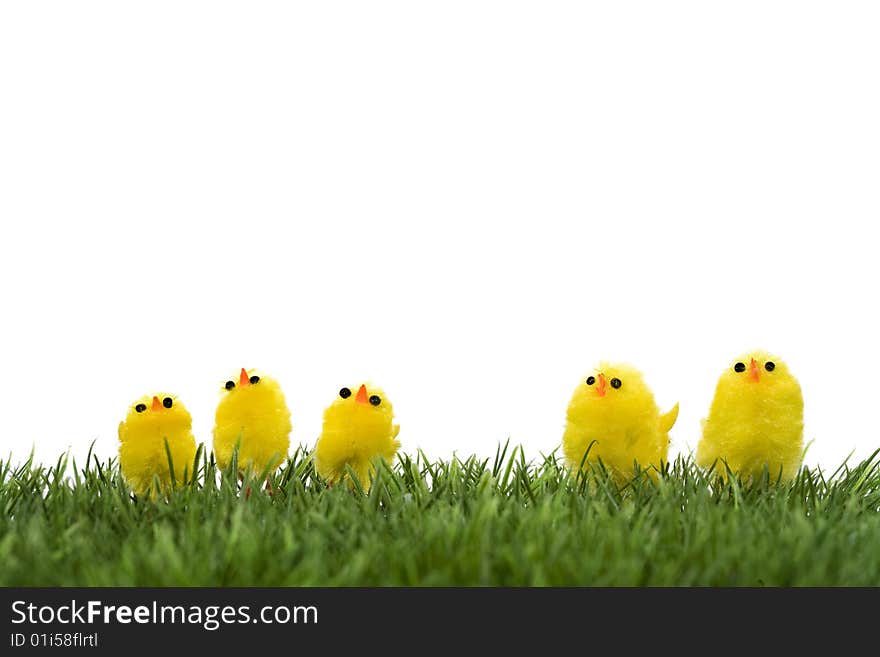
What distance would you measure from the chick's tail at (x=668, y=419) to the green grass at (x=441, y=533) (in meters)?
0.18

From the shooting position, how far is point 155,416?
315cm

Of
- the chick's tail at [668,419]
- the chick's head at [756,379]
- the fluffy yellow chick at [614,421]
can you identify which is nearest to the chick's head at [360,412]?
the fluffy yellow chick at [614,421]

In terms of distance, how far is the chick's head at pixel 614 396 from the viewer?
3094 millimetres

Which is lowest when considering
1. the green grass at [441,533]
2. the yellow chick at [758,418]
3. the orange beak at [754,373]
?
the green grass at [441,533]

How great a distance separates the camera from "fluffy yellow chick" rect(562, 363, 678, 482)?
10.2ft

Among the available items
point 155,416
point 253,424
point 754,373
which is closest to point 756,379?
point 754,373

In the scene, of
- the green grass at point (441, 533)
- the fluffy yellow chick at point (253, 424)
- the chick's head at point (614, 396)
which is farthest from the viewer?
the fluffy yellow chick at point (253, 424)

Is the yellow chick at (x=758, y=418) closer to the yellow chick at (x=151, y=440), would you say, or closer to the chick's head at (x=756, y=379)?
the chick's head at (x=756, y=379)

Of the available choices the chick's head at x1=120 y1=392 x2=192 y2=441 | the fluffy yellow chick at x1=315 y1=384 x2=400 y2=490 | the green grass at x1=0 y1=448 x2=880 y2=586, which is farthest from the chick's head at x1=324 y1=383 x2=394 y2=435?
the chick's head at x1=120 y1=392 x2=192 y2=441

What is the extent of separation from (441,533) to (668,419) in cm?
125
